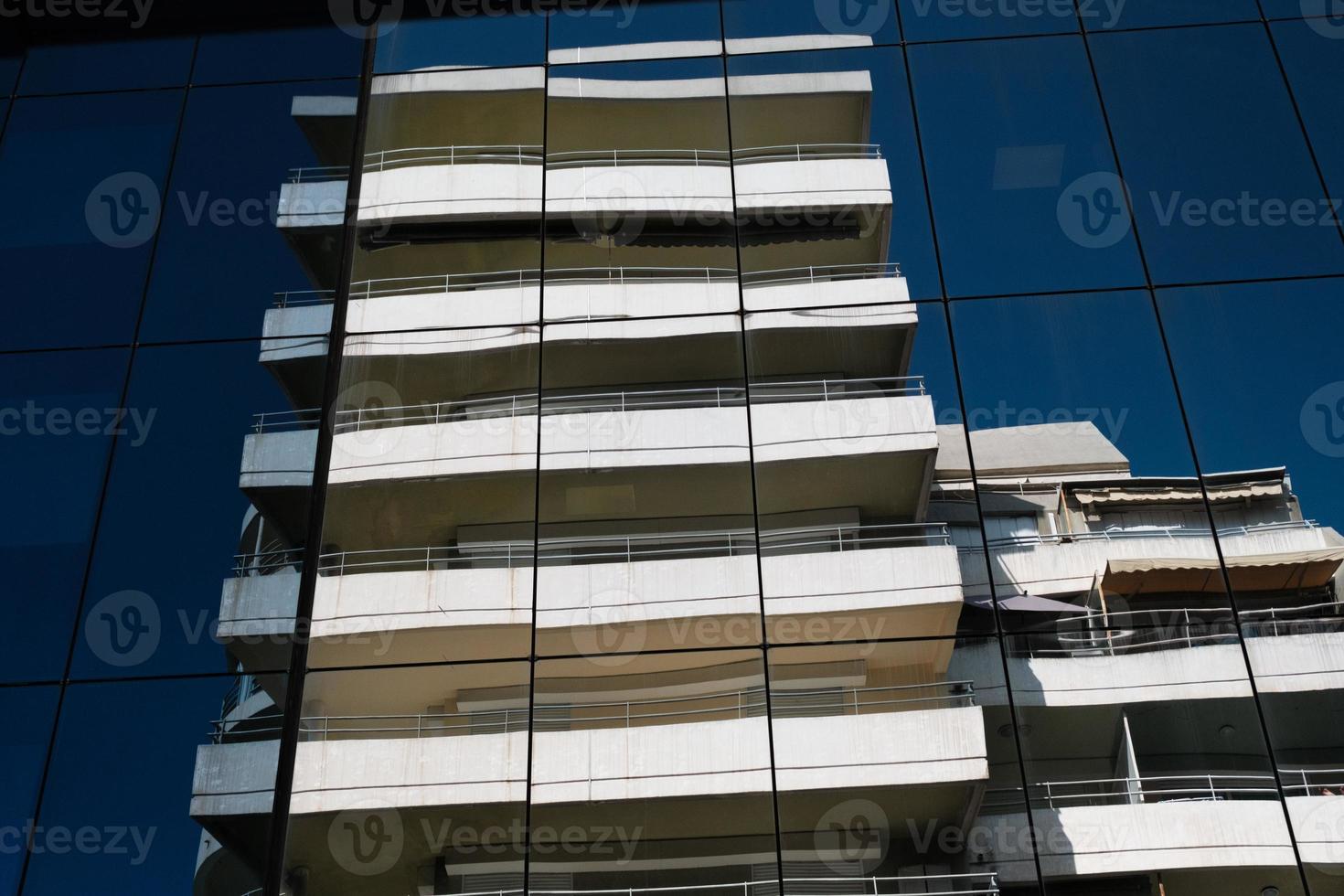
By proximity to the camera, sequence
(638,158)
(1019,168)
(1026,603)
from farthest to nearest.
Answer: (638,158)
(1019,168)
(1026,603)

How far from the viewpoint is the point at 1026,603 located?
10.5 meters

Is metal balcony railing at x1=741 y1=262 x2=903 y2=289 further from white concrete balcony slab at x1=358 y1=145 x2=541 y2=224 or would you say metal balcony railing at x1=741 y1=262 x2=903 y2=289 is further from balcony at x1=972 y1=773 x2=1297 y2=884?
balcony at x1=972 y1=773 x2=1297 y2=884

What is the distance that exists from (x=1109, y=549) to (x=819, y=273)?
3.75m

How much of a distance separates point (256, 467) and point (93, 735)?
2647 mm

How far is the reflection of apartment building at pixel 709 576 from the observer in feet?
31.7

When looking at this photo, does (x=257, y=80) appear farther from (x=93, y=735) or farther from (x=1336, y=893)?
(x=1336, y=893)

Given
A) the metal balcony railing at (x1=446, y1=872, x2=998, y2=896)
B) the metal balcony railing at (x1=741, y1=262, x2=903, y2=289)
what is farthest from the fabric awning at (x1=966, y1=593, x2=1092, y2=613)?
the metal balcony railing at (x1=741, y1=262, x2=903, y2=289)

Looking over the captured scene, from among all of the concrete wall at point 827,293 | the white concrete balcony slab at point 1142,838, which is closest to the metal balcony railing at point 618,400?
the concrete wall at point 827,293

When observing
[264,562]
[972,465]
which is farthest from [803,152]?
[264,562]

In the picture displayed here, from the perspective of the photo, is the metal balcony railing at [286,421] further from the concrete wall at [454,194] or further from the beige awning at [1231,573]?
the beige awning at [1231,573]

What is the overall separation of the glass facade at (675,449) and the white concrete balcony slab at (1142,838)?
4cm

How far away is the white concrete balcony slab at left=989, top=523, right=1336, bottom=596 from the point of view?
10.6 metres

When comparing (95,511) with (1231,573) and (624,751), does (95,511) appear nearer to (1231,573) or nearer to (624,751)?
(624,751)

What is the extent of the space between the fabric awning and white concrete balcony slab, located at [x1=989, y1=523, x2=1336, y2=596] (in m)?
0.07
